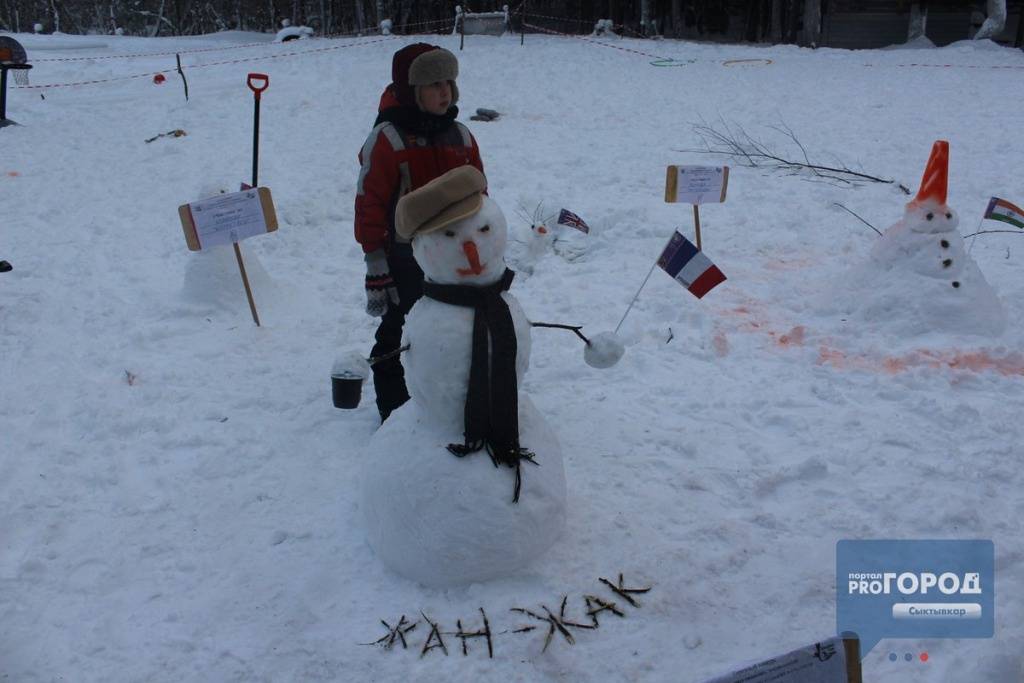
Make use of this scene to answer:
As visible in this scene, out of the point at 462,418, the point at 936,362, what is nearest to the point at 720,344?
the point at 936,362

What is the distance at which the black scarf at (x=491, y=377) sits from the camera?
2855 millimetres

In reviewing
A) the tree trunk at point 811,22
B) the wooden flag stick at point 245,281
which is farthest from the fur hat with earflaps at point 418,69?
the tree trunk at point 811,22

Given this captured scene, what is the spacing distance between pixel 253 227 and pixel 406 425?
2.87 meters

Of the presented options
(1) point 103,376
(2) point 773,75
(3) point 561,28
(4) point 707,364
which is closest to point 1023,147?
(2) point 773,75

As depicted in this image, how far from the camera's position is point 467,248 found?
2.81m

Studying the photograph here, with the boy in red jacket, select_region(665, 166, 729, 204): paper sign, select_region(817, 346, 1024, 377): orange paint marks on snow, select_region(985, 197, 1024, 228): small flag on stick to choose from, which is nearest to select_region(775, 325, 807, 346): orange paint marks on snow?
select_region(817, 346, 1024, 377): orange paint marks on snow

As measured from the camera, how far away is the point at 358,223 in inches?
147

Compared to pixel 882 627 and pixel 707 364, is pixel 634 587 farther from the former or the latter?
pixel 707 364

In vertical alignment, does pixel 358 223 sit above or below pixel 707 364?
above

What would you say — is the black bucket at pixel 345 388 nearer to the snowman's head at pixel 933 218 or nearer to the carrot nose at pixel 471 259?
the carrot nose at pixel 471 259

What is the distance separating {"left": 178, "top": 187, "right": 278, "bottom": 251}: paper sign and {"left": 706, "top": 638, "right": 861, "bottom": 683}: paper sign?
4475mm

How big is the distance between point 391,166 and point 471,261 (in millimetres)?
1093

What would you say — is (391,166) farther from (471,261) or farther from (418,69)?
(471,261)

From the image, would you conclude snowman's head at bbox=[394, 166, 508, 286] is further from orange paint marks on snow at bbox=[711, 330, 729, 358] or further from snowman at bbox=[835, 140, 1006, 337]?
snowman at bbox=[835, 140, 1006, 337]
